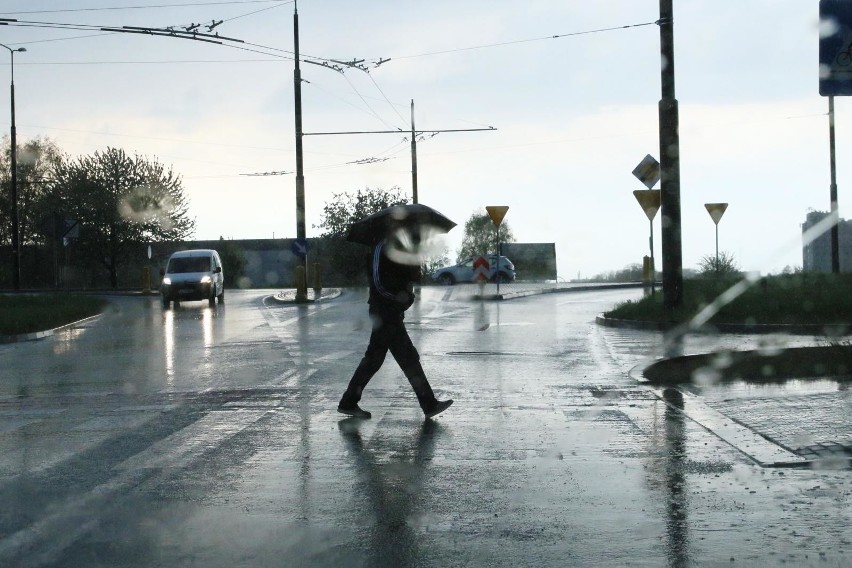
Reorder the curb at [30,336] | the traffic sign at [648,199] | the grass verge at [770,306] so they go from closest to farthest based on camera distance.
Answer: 1. the grass verge at [770,306]
2. the curb at [30,336]
3. the traffic sign at [648,199]

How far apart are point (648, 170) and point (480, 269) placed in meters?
11.3

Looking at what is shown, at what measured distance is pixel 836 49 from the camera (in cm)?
1142

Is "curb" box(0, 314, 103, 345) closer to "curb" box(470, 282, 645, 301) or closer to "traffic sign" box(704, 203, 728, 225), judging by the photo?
"curb" box(470, 282, 645, 301)

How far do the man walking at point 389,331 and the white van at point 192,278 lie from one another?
24032mm

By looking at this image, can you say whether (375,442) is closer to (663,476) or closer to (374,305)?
(374,305)

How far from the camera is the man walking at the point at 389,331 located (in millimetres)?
9930

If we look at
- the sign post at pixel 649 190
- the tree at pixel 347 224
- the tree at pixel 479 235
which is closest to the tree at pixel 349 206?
the tree at pixel 347 224

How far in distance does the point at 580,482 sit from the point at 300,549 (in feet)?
7.29

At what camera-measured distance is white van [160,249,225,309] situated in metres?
33.9

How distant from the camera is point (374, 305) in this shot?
10.0 metres

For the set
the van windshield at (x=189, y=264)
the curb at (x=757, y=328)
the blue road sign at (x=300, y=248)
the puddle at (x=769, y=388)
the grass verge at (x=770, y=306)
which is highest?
the blue road sign at (x=300, y=248)

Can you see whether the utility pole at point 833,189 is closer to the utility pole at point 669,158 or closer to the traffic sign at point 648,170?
the traffic sign at point 648,170

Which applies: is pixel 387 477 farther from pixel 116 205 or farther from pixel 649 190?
pixel 116 205

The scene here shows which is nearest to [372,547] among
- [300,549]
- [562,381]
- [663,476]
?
[300,549]
